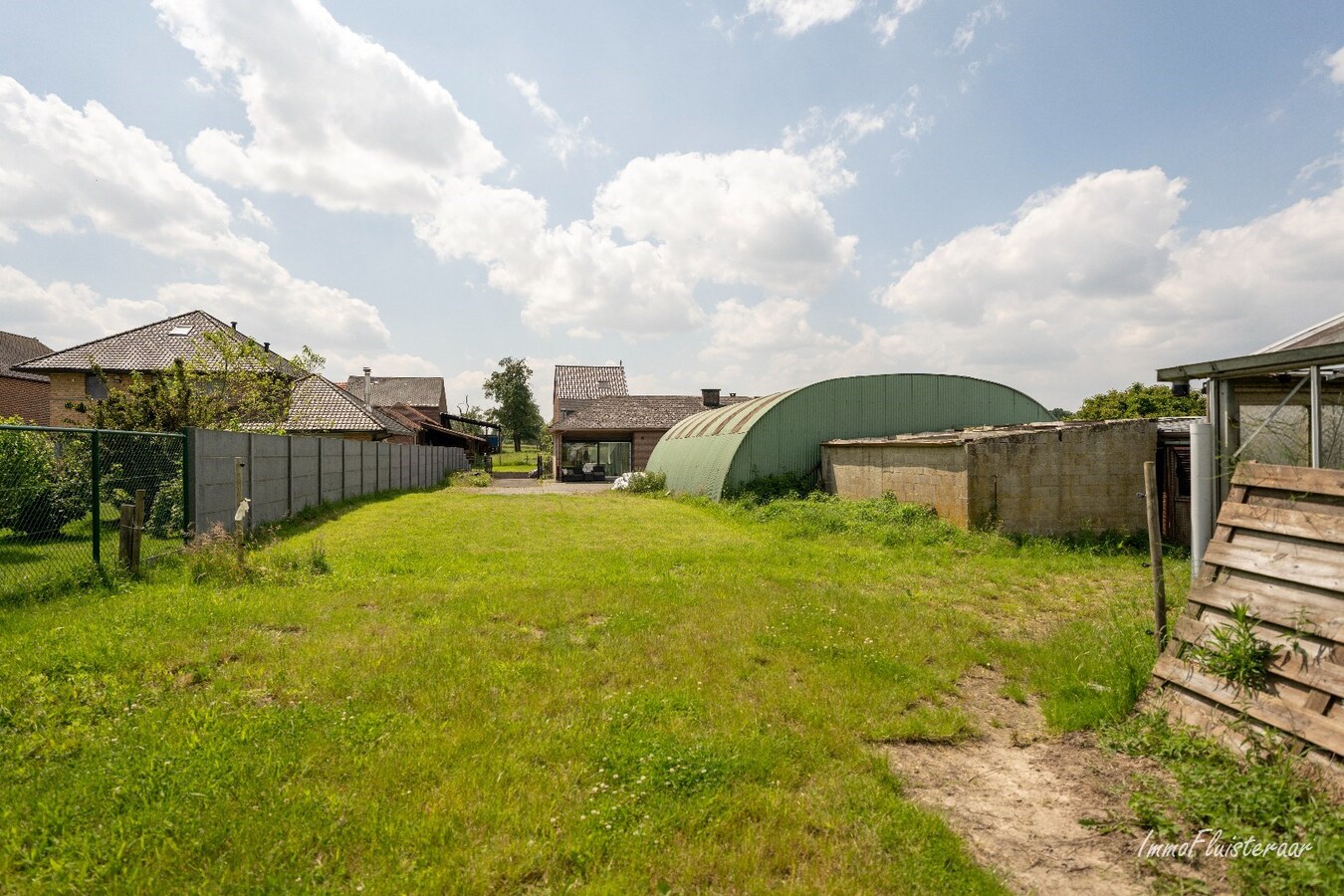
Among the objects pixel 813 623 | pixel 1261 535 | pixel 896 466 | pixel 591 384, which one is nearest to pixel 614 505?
pixel 896 466

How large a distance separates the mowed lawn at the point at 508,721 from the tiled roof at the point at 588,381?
3484cm

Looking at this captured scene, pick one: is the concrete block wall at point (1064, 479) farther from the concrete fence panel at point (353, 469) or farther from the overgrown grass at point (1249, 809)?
the concrete fence panel at point (353, 469)

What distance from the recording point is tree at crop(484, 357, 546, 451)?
213 feet

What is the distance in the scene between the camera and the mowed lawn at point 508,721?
273cm

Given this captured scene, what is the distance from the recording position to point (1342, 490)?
11.7 ft

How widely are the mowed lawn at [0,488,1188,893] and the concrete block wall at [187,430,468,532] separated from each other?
2.46m

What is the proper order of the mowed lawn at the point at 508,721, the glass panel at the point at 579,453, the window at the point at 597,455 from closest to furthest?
the mowed lawn at the point at 508,721 < the window at the point at 597,455 < the glass panel at the point at 579,453

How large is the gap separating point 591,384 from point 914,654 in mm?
39231

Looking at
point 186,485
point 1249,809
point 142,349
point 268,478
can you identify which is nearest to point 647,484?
point 268,478

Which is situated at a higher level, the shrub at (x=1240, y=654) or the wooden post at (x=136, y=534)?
the wooden post at (x=136, y=534)

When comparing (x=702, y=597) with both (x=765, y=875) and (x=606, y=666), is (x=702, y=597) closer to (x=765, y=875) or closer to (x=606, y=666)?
(x=606, y=666)

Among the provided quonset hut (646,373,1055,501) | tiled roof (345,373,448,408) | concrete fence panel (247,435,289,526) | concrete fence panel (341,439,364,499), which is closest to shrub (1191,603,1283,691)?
concrete fence panel (247,435,289,526)

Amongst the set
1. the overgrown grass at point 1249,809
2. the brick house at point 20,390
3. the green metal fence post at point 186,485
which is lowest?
the overgrown grass at point 1249,809

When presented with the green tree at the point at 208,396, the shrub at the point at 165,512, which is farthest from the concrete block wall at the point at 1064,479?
the green tree at the point at 208,396
